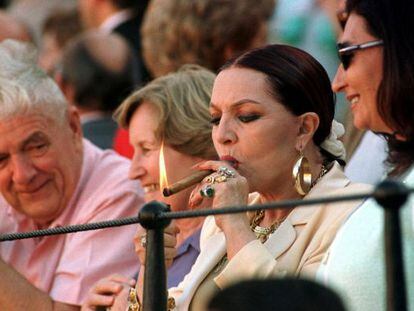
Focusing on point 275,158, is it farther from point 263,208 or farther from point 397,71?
point 263,208

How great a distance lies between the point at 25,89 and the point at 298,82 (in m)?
1.84

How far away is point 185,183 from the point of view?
4535 mm

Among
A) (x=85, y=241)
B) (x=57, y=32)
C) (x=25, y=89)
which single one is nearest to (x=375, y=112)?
(x=85, y=241)

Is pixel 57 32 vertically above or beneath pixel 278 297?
above

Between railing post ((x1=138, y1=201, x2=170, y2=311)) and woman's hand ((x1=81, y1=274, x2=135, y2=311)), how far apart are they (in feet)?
4.25

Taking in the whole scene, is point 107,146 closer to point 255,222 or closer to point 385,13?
point 255,222

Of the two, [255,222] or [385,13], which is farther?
[255,222]

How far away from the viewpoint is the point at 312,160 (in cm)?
488

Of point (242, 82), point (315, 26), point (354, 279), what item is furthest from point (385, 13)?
point (315, 26)

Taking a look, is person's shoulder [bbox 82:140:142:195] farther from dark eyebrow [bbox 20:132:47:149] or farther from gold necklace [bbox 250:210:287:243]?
gold necklace [bbox 250:210:287:243]

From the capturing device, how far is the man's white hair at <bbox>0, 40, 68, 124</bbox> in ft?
20.4

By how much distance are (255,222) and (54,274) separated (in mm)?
1650

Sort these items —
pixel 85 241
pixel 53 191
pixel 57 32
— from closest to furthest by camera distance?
1. pixel 85 241
2. pixel 53 191
3. pixel 57 32

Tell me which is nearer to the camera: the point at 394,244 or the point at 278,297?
the point at 278,297
